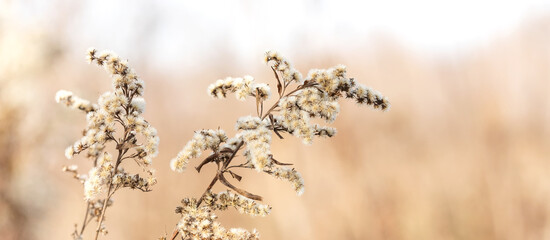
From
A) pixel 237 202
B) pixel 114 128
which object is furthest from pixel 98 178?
pixel 237 202

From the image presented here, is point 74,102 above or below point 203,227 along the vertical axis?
above

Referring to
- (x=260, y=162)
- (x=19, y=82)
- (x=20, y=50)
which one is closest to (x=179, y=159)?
(x=260, y=162)

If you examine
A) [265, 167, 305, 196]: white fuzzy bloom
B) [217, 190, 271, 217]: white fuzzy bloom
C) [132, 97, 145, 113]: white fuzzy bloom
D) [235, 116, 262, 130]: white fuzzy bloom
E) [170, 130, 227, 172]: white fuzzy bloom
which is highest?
[132, 97, 145, 113]: white fuzzy bloom

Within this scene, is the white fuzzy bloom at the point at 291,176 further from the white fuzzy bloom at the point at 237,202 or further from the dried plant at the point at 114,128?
the dried plant at the point at 114,128

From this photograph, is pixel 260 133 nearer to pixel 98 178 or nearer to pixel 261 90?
pixel 261 90

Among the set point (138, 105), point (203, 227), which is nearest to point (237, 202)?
point (203, 227)

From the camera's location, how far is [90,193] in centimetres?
52

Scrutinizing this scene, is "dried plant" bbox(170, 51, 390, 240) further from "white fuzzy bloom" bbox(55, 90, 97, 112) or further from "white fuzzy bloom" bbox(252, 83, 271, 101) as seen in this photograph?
"white fuzzy bloom" bbox(55, 90, 97, 112)

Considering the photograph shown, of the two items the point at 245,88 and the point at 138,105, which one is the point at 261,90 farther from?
the point at 138,105

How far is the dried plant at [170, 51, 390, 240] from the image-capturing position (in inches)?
20.0

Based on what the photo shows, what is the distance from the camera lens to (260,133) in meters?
0.50

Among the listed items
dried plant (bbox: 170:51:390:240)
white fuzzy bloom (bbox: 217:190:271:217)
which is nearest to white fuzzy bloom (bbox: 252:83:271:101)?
dried plant (bbox: 170:51:390:240)

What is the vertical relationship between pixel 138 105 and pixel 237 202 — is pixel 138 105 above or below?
above

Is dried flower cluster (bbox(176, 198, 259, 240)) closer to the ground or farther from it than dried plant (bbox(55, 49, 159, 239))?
closer to the ground
